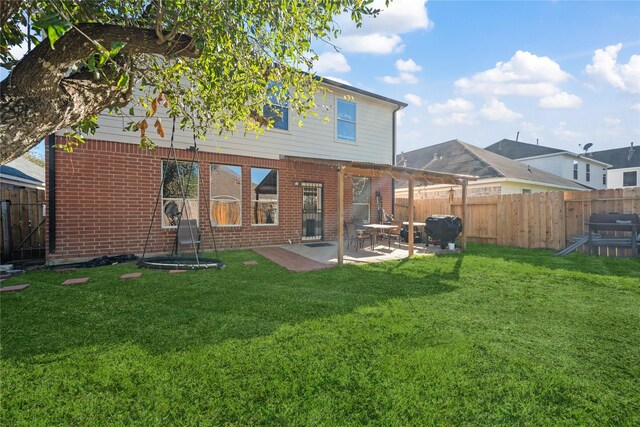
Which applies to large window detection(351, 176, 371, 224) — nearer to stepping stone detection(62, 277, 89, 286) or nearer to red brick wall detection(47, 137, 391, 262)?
red brick wall detection(47, 137, 391, 262)

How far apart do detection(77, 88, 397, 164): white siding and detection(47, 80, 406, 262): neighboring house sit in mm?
34

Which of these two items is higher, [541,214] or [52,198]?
[52,198]

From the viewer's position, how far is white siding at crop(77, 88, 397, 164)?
852 centimetres

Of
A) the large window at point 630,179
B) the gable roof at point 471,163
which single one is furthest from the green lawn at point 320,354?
the large window at point 630,179

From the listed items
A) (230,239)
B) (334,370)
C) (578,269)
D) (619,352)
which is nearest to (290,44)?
(334,370)

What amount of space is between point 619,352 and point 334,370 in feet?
9.42

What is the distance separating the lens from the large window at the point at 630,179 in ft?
96.3

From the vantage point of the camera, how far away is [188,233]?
26.9 ft

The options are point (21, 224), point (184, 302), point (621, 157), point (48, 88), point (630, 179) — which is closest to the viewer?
point (48, 88)

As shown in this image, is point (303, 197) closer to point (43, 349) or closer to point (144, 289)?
point (144, 289)

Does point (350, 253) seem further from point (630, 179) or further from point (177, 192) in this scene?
point (630, 179)

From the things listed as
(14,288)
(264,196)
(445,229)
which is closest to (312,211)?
(264,196)

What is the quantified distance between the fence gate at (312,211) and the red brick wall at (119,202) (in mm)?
1577

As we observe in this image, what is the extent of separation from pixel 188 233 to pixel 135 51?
564 centimetres
